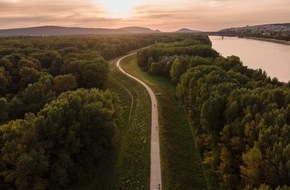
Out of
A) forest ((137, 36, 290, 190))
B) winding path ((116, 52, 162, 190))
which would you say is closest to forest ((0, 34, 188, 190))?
winding path ((116, 52, 162, 190))

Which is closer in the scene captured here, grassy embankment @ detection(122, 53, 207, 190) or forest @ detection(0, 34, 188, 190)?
forest @ detection(0, 34, 188, 190)

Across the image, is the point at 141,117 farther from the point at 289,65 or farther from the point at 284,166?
the point at 289,65

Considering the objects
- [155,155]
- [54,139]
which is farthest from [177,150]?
[54,139]

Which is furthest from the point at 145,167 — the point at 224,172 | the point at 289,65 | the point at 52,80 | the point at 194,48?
the point at 289,65

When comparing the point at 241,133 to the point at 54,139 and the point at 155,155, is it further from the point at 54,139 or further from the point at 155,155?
the point at 54,139

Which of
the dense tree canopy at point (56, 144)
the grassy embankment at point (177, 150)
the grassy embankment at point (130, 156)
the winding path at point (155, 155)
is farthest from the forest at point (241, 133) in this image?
the dense tree canopy at point (56, 144)

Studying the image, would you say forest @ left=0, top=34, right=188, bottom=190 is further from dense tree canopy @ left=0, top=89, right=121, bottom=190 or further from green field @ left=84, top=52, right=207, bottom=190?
green field @ left=84, top=52, right=207, bottom=190
